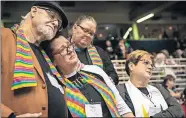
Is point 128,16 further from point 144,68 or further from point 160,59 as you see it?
point 144,68

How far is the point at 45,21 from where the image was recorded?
1.34m

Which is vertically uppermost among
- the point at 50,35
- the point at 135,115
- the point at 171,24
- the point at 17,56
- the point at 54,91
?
the point at 171,24

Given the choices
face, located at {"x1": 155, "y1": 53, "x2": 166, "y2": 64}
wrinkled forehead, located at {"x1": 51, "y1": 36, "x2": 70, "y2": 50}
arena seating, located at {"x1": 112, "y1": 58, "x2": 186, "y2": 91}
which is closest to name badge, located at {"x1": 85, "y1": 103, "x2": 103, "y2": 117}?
wrinkled forehead, located at {"x1": 51, "y1": 36, "x2": 70, "y2": 50}

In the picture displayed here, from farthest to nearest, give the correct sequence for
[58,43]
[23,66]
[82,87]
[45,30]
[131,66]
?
1. [131,66]
2. [82,87]
3. [58,43]
4. [45,30]
5. [23,66]

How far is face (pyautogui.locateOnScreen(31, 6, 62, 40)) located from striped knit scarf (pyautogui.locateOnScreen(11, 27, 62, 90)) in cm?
9

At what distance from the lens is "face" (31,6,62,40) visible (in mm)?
1333

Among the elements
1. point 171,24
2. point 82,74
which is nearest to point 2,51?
point 82,74

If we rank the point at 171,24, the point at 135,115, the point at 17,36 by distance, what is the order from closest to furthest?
the point at 17,36 → the point at 135,115 → the point at 171,24

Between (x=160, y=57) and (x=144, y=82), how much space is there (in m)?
2.63

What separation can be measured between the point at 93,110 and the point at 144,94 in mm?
662

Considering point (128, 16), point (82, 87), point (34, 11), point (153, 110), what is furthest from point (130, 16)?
point (34, 11)

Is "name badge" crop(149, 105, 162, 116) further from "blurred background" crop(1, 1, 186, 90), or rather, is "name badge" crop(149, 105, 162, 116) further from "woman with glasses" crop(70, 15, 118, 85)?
"blurred background" crop(1, 1, 186, 90)

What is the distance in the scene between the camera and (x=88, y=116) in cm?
149

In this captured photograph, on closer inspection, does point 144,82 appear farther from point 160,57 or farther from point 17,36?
point 160,57
